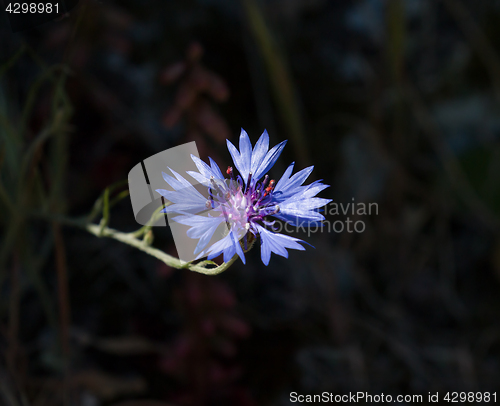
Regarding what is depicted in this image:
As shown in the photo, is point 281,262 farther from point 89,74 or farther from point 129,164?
point 89,74

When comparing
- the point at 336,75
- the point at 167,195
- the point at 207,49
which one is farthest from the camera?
Answer: the point at 336,75

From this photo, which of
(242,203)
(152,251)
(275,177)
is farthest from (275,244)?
(275,177)

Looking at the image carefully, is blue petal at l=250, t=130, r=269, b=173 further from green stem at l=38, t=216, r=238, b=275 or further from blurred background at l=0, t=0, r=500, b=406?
blurred background at l=0, t=0, r=500, b=406

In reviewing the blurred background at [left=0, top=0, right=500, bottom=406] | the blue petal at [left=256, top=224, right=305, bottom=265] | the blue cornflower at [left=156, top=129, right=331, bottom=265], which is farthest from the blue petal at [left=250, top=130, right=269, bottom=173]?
the blurred background at [left=0, top=0, right=500, bottom=406]

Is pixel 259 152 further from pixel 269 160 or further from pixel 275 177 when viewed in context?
pixel 275 177

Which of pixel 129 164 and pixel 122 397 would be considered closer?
pixel 122 397

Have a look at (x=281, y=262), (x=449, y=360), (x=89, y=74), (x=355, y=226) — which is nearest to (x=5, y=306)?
(x=89, y=74)

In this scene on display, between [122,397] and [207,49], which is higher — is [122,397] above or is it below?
below
